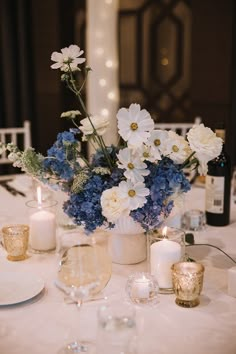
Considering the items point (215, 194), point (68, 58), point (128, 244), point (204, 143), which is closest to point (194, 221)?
point (215, 194)

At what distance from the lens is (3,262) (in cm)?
144

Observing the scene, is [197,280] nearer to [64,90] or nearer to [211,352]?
[211,352]

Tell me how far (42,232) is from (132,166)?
16.4 inches

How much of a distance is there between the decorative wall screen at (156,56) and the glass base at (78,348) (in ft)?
11.6

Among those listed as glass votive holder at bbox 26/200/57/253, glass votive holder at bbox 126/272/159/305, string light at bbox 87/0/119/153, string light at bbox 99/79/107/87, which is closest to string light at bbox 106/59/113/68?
string light at bbox 87/0/119/153

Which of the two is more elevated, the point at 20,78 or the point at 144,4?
the point at 144,4

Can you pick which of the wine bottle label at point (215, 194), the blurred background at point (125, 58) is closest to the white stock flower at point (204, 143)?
the wine bottle label at point (215, 194)

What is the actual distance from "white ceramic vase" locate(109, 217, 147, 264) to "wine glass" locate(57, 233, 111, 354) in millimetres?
213

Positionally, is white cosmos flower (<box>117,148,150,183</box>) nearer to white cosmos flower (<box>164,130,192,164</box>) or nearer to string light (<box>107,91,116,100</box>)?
white cosmos flower (<box>164,130,192,164</box>)

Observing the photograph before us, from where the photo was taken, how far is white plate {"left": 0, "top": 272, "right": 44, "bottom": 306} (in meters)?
1.19

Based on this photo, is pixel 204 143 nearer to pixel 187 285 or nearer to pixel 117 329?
pixel 187 285

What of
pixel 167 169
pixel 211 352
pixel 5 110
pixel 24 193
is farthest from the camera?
pixel 5 110

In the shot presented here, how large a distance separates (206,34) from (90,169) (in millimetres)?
3061

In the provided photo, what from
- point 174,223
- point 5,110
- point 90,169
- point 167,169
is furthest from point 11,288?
point 5,110
